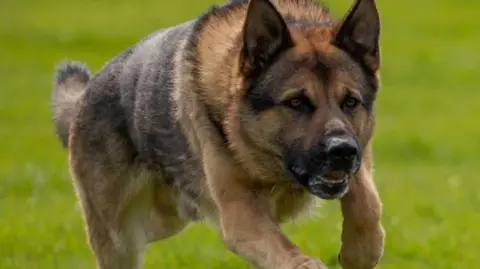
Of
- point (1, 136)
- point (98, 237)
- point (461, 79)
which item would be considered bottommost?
point (461, 79)

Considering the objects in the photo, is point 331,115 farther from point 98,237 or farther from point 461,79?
point 461,79

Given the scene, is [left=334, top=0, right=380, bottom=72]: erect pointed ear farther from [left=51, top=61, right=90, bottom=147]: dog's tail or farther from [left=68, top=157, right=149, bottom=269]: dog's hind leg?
[left=51, top=61, right=90, bottom=147]: dog's tail

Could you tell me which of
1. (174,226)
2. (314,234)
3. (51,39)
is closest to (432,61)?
(51,39)

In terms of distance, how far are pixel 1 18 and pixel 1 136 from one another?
1275cm

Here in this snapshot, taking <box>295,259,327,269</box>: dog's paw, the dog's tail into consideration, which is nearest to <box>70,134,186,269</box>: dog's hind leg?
the dog's tail

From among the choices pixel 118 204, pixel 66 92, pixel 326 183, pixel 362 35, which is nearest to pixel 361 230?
pixel 326 183

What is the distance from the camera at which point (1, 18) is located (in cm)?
3184

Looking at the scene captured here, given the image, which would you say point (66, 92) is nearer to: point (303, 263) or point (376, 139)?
point (303, 263)

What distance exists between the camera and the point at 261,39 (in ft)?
21.7

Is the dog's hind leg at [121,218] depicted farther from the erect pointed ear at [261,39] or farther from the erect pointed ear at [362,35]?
the erect pointed ear at [362,35]

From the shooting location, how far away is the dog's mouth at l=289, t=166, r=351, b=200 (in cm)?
630

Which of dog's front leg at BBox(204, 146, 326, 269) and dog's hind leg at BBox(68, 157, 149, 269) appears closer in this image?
dog's front leg at BBox(204, 146, 326, 269)

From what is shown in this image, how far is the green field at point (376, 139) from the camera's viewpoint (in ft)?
32.1

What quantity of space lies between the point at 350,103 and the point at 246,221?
2.76 ft
